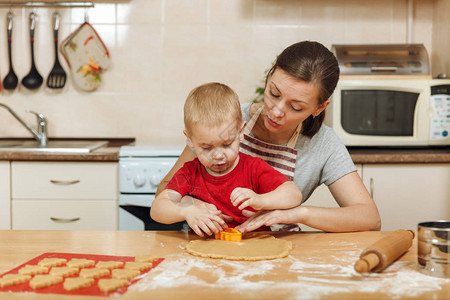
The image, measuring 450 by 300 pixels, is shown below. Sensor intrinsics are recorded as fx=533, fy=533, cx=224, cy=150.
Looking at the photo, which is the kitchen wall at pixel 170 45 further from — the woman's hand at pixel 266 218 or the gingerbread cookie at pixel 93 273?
the gingerbread cookie at pixel 93 273

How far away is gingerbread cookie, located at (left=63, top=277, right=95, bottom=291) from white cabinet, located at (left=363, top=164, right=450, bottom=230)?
5.34 feet

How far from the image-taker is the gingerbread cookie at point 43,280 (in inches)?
34.2

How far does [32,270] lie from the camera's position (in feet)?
3.08

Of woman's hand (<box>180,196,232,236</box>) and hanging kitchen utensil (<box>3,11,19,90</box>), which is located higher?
hanging kitchen utensil (<box>3,11,19,90</box>)

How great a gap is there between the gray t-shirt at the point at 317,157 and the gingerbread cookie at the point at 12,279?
0.84 meters

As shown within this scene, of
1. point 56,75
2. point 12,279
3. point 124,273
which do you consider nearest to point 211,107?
point 124,273

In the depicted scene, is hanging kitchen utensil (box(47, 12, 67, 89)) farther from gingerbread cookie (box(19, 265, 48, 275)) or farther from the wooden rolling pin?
the wooden rolling pin

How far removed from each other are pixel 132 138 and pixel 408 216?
148 cm

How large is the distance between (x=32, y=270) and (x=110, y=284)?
0.57 ft

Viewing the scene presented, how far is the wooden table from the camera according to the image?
851mm

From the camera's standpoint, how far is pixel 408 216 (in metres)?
2.29

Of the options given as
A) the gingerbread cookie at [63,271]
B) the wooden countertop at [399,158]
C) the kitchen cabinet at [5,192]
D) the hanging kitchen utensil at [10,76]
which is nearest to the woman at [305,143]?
the gingerbread cookie at [63,271]

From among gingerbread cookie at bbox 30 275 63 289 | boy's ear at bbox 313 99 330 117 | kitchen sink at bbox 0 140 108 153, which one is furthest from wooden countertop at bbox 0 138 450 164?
gingerbread cookie at bbox 30 275 63 289

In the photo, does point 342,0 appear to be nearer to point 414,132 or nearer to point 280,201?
point 414,132
